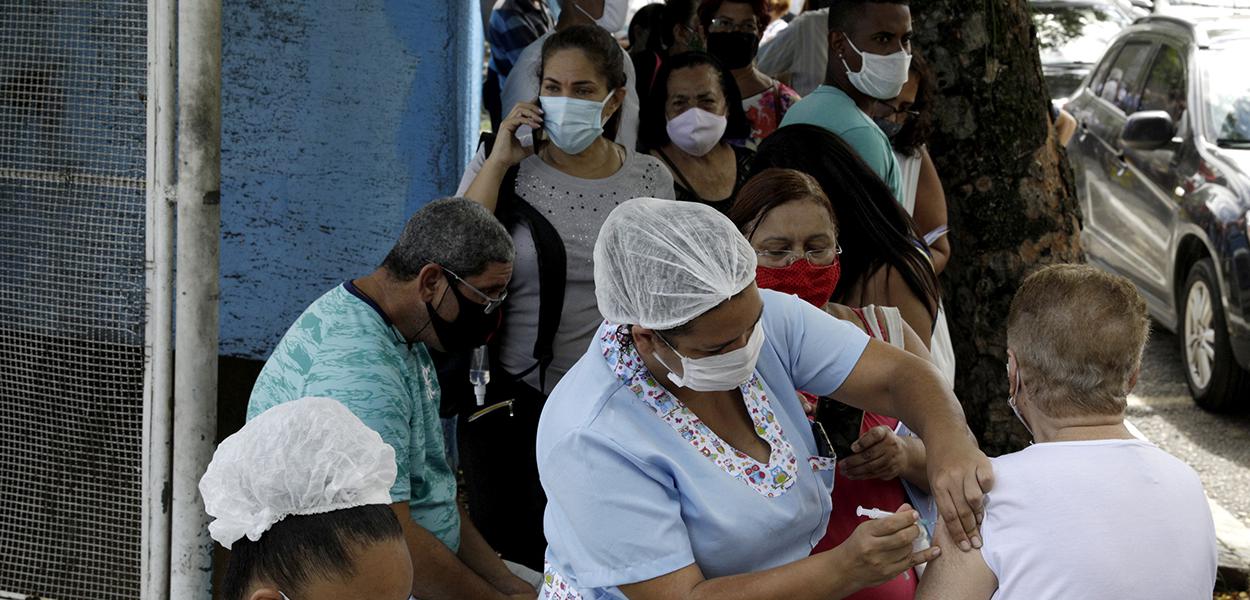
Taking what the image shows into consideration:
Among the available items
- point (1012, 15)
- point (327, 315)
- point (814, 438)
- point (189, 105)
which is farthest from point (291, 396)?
point (1012, 15)

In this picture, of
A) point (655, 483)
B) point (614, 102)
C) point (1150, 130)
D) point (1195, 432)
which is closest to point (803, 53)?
point (1150, 130)

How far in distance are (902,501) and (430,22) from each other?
2.95 metres

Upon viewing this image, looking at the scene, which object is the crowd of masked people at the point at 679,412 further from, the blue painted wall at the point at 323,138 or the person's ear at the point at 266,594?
the blue painted wall at the point at 323,138

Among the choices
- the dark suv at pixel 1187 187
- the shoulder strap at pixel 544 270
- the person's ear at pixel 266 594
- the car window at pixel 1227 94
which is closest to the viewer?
the person's ear at pixel 266 594

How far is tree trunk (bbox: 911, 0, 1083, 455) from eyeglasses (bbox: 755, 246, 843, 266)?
2044 mm

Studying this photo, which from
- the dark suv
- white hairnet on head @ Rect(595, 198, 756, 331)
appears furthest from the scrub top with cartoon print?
the dark suv

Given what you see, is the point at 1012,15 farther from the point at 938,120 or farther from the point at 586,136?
the point at 586,136

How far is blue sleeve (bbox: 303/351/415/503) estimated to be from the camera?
2.90 metres

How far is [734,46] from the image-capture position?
209 inches

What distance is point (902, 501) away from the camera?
2855mm

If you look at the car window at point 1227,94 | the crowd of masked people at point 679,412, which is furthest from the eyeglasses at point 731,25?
the car window at point 1227,94

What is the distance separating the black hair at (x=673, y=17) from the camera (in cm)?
562

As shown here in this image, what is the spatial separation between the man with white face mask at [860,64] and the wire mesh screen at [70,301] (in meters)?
2.06

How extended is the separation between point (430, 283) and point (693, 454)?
1024 millimetres
